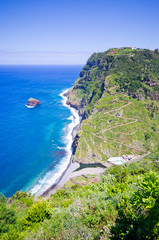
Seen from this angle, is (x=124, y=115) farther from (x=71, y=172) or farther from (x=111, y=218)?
(x=111, y=218)

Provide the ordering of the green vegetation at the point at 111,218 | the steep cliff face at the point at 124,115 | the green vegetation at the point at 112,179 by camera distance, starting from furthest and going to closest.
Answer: the steep cliff face at the point at 124,115 < the green vegetation at the point at 112,179 < the green vegetation at the point at 111,218

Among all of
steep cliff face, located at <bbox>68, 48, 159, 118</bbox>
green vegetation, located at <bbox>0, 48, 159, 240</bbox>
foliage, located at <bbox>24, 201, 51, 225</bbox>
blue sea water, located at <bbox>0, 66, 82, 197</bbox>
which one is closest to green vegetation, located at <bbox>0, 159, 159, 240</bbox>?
green vegetation, located at <bbox>0, 48, 159, 240</bbox>

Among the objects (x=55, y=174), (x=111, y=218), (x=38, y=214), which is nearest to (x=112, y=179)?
(x=38, y=214)

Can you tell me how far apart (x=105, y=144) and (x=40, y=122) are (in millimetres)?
62848

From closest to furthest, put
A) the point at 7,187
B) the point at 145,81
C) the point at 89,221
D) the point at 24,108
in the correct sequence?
the point at 89,221
the point at 7,187
the point at 145,81
the point at 24,108

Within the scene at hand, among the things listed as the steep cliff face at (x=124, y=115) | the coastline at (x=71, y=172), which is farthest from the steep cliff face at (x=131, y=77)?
the coastline at (x=71, y=172)

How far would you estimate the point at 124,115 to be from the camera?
Result: 99.8 m

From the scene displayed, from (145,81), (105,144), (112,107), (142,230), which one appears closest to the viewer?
(142,230)

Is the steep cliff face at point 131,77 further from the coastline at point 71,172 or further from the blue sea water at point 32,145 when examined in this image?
the coastline at point 71,172

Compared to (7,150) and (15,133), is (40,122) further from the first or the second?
(7,150)

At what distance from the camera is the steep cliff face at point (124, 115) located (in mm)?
84438

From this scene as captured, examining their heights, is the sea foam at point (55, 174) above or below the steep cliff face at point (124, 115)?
below

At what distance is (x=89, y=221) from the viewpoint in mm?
19453

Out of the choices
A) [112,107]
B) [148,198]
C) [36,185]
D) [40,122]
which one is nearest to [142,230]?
[148,198]
